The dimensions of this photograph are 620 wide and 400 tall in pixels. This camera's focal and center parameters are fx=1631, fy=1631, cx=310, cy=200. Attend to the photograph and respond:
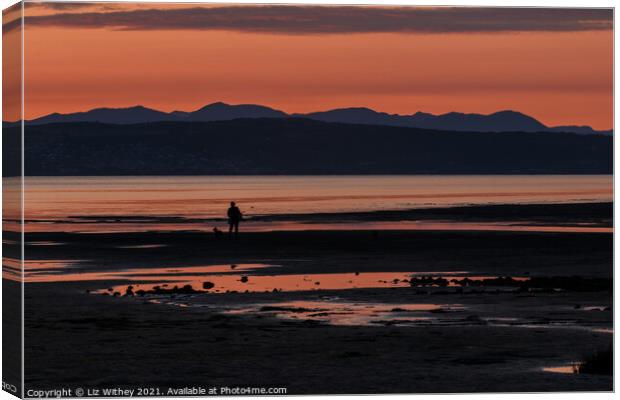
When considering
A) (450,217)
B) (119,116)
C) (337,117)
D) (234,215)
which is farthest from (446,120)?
(450,217)

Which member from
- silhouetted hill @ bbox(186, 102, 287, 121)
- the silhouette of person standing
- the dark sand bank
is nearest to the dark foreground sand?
the silhouette of person standing

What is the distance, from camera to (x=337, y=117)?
1107 inches

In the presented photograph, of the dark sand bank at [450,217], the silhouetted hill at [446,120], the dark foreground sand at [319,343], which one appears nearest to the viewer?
the dark foreground sand at [319,343]

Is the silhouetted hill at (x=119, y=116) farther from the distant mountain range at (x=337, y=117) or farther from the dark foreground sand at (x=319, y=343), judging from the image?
the dark foreground sand at (x=319, y=343)

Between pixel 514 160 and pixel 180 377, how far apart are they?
434 inches

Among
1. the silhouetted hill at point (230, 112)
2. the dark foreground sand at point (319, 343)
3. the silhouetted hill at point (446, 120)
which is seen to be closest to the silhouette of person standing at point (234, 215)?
the dark foreground sand at point (319, 343)

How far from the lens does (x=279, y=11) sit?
26.3 metres

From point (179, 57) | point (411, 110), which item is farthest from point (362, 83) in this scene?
point (179, 57)

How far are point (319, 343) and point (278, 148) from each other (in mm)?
4213

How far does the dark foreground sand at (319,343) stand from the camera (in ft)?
80.6

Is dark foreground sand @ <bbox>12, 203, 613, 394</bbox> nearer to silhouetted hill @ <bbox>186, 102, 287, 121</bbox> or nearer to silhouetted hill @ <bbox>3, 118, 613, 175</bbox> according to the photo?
silhouetted hill @ <bbox>3, 118, 613, 175</bbox>

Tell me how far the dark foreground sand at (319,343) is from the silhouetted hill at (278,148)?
5.57 ft

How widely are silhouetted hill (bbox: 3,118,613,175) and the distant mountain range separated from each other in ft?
0.49

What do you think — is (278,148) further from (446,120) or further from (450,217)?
(450,217)
